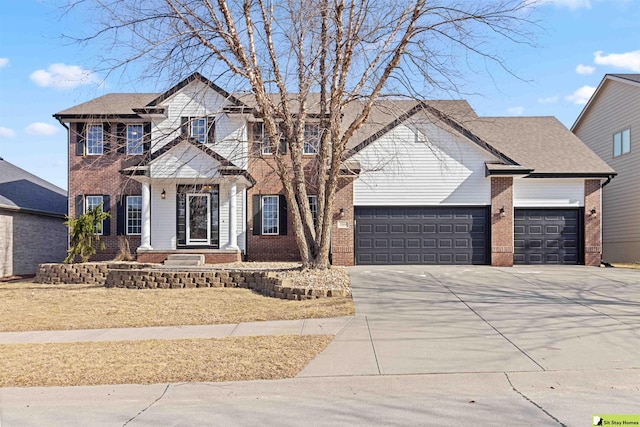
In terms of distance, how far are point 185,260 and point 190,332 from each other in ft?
32.3

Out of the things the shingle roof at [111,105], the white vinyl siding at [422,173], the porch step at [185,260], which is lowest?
the porch step at [185,260]

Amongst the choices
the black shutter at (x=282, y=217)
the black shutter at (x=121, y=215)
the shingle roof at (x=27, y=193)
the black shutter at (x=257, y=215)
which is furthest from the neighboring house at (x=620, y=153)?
the shingle roof at (x=27, y=193)

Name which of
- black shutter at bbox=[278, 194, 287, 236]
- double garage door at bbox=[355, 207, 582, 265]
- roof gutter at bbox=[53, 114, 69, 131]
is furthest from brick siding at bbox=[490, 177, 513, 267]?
roof gutter at bbox=[53, 114, 69, 131]

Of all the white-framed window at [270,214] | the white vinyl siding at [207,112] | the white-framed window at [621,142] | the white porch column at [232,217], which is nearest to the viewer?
the white porch column at [232,217]

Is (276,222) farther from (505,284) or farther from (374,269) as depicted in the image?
(505,284)

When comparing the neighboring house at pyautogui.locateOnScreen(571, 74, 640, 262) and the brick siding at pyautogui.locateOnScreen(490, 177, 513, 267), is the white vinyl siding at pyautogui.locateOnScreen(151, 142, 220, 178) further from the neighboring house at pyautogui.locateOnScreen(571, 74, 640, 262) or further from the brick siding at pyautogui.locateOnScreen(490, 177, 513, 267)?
the neighboring house at pyautogui.locateOnScreen(571, 74, 640, 262)

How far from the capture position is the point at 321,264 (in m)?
14.6

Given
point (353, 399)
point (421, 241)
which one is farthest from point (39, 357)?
point (421, 241)

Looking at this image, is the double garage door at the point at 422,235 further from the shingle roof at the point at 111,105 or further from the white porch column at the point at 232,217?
the shingle roof at the point at 111,105

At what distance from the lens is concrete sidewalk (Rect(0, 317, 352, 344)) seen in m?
9.16

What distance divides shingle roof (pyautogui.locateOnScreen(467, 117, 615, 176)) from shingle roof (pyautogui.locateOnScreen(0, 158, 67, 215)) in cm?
1938

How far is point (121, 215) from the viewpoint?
2159cm

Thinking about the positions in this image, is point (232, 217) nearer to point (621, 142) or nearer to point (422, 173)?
point (422, 173)

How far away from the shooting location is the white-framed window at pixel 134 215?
70.9ft
